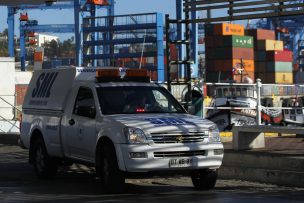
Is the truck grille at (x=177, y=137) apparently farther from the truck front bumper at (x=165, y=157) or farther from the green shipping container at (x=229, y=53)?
the green shipping container at (x=229, y=53)

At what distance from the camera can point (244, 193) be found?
10.5 metres

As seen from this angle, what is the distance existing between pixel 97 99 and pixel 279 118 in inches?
677

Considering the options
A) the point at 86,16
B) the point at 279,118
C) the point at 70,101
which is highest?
the point at 86,16

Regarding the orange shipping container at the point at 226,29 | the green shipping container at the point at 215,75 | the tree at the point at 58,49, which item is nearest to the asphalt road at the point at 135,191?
the green shipping container at the point at 215,75

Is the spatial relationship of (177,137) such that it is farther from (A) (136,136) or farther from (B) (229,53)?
(B) (229,53)

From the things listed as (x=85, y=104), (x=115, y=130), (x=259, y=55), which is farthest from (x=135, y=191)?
(x=259, y=55)

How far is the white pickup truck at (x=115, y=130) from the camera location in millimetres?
9961

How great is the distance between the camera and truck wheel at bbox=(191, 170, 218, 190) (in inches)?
419

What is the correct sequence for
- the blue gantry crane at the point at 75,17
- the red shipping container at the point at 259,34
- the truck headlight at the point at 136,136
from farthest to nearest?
the red shipping container at the point at 259,34
the blue gantry crane at the point at 75,17
the truck headlight at the point at 136,136

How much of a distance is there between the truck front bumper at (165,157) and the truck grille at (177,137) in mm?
73

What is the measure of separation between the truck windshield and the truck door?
25cm

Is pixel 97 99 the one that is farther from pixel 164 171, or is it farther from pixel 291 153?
pixel 291 153

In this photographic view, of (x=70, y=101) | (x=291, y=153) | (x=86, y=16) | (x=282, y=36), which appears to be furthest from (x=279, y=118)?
(x=282, y=36)

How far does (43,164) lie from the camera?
12.6 meters
